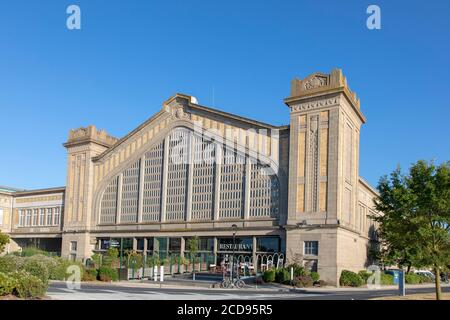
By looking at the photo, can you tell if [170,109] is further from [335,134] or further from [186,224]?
[335,134]

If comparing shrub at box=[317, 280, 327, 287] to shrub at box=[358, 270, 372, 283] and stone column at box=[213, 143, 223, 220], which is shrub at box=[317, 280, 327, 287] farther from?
stone column at box=[213, 143, 223, 220]

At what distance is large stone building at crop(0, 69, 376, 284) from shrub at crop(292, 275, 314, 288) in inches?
135

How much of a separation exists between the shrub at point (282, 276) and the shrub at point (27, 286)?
87.7 feet

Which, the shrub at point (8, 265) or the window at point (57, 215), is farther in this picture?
the window at point (57, 215)

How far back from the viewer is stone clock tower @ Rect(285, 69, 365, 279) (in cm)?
4828

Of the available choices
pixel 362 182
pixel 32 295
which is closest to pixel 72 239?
pixel 362 182

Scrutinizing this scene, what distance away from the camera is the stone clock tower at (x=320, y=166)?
4828 centimetres

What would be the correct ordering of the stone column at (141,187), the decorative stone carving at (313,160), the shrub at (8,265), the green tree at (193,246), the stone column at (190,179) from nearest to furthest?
the shrub at (8,265), the decorative stone carving at (313,160), the green tree at (193,246), the stone column at (190,179), the stone column at (141,187)

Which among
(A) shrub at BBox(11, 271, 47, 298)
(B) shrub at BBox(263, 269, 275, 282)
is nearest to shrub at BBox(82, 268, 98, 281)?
(B) shrub at BBox(263, 269, 275, 282)

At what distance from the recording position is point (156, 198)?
64812 millimetres

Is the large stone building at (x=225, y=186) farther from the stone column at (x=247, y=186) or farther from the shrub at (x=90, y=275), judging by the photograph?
the shrub at (x=90, y=275)

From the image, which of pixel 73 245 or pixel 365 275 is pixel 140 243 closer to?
pixel 73 245

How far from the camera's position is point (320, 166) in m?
50.1

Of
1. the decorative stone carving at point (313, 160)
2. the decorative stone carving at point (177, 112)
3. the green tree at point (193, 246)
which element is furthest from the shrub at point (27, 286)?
the decorative stone carving at point (177, 112)
